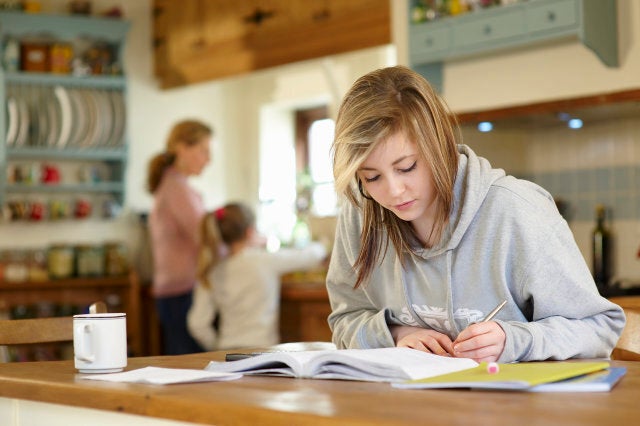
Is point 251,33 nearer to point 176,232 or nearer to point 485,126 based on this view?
point 176,232

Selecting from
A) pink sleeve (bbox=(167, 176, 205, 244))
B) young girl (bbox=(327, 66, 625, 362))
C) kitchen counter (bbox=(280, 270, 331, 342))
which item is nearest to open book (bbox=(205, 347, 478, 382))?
young girl (bbox=(327, 66, 625, 362))

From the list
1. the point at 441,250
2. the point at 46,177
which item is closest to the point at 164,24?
the point at 46,177

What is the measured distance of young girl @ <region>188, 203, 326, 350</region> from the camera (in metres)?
4.04

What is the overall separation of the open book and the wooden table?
0.10 feet

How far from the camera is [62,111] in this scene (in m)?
5.70

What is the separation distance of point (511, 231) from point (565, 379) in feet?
1.53

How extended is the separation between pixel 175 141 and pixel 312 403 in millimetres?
3610

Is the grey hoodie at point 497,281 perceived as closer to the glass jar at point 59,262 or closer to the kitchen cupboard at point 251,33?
the kitchen cupboard at point 251,33

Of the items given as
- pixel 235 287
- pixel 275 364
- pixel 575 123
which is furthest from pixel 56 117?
pixel 275 364

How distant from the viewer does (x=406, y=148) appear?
5.28ft

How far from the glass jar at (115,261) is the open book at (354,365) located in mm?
4381

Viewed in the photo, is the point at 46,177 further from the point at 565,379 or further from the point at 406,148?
the point at 565,379

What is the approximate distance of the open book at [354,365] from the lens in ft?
4.28

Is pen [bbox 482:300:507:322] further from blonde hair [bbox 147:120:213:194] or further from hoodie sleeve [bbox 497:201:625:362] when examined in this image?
blonde hair [bbox 147:120:213:194]
